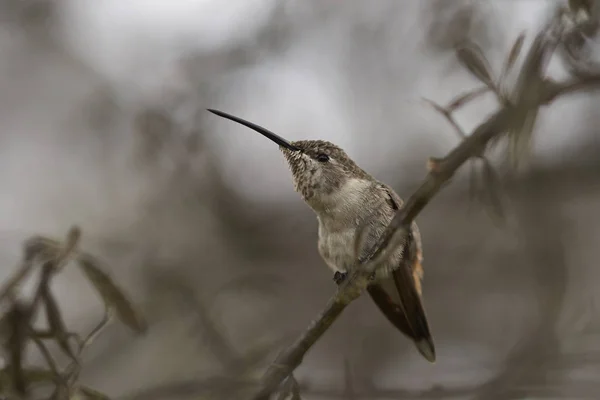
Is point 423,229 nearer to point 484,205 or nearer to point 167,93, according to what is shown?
point 167,93

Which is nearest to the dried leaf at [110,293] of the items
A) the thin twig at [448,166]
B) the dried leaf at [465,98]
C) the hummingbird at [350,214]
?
the thin twig at [448,166]

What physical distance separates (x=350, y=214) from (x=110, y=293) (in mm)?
1381

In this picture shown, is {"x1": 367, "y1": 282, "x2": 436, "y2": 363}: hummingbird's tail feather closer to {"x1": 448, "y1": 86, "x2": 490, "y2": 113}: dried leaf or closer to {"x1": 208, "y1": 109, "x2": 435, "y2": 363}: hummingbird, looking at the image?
{"x1": 208, "y1": 109, "x2": 435, "y2": 363}: hummingbird

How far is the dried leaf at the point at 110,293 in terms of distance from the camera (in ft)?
5.90

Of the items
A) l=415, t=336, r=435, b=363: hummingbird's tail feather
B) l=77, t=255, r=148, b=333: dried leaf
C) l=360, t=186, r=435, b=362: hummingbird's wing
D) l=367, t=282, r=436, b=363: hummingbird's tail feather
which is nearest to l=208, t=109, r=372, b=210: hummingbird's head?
l=360, t=186, r=435, b=362: hummingbird's wing

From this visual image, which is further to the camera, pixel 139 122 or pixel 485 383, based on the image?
pixel 139 122

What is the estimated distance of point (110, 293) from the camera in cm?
183

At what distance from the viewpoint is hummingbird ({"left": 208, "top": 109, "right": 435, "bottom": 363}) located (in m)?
2.97

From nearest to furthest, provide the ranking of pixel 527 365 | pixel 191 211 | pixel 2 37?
pixel 527 365, pixel 191 211, pixel 2 37

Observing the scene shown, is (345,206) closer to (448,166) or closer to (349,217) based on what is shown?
(349,217)

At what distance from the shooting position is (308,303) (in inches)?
260

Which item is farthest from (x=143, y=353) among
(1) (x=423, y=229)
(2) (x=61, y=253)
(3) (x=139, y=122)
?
(2) (x=61, y=253)

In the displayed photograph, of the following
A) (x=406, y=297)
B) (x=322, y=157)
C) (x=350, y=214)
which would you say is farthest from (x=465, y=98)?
(x=406, y=297)

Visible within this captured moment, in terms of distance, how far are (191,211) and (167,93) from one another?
1.26 meters
